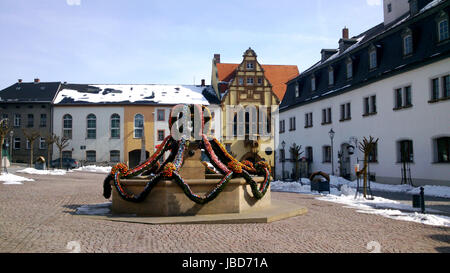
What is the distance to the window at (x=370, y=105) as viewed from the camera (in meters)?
26.7

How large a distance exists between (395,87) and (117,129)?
3455 cm

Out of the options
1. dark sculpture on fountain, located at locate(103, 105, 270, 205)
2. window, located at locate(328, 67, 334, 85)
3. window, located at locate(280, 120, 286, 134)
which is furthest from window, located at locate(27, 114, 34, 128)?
dark sculpture on fountain, located at locate(103, 105, 270, 205)

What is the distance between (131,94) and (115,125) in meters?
4.84

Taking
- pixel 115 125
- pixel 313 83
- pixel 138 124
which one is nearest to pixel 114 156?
pixel 115 125

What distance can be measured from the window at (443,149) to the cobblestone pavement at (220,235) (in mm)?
11474

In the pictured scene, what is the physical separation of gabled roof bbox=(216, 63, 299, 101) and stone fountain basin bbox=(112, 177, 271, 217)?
3794 centimetres

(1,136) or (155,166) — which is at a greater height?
(1,136)

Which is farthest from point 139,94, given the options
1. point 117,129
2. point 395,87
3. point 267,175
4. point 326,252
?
point 326,252

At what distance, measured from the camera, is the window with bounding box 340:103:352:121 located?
3003 centimetres

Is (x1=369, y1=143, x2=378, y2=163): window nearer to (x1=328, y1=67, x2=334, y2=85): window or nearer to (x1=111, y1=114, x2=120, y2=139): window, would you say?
(x1=328, y1=67, x2=334, y2=85): window

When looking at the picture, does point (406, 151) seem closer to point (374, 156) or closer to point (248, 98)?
point (374, 156)
